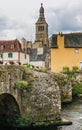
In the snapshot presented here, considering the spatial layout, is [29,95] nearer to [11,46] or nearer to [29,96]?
[29,96]

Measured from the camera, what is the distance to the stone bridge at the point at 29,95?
28.6 meters

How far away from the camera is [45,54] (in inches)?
4097

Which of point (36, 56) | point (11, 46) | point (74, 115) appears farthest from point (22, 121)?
point (36, 56)

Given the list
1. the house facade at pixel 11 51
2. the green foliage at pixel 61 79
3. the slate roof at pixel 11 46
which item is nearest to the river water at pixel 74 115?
the green foliage at pixel 61 79

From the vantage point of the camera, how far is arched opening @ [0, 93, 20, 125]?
29531 millimetres

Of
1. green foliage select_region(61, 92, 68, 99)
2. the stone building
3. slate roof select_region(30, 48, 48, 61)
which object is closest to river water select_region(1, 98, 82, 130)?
green foliage select_region(61, 92, 68, 99)

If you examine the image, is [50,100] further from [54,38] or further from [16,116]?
[54,38]

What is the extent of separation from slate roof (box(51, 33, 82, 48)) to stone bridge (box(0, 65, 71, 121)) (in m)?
31.7

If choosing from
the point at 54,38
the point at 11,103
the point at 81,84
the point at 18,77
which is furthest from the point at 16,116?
the point at 54,38

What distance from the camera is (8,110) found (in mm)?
29953

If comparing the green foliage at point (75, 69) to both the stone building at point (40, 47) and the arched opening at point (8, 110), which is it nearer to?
the arched opening at point (8, 110)

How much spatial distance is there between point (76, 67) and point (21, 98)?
31.9 m

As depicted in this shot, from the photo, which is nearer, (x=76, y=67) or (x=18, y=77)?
(x=18, y=77)

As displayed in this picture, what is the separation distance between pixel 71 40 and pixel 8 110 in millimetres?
36032
